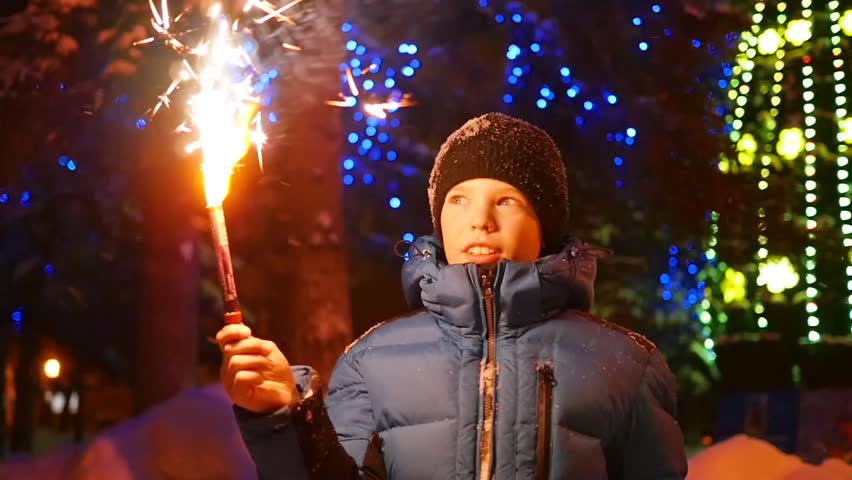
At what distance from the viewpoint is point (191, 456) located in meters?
5.30

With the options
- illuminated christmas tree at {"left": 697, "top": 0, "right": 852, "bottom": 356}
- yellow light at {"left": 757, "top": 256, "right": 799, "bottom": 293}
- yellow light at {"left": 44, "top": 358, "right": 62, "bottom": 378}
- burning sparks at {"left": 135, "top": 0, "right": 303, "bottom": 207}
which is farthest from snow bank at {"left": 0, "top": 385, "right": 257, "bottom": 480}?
yellow light at {"left": 44, "top": 358, "right": 62, "bottom": 378}

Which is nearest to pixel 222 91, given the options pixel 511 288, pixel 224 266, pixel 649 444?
pixel 224 266

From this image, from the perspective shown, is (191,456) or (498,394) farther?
(191,456)

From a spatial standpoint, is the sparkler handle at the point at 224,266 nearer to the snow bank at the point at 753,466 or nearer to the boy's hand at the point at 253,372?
the boy's hand at the point at 253,372

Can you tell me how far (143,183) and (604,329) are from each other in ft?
18.1

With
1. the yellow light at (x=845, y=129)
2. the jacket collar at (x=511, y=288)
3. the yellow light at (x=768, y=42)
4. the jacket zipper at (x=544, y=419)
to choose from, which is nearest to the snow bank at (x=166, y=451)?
the jacket collar at (x=511, y=288)

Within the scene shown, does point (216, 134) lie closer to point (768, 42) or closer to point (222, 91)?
point (222, 91)

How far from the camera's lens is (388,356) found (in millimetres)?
3139

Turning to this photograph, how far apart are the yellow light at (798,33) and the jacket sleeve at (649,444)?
927 cm

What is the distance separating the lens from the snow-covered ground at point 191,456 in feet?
17.3

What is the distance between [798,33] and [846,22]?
3.72 feet

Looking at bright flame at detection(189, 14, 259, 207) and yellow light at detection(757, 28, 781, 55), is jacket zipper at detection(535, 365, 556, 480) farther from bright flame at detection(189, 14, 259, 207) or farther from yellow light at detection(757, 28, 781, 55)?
yellow light at detection(757, 28, 781, 55)

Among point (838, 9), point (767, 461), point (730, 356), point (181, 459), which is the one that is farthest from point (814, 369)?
point (181, 459)

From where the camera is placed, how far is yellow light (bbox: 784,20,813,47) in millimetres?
11285
